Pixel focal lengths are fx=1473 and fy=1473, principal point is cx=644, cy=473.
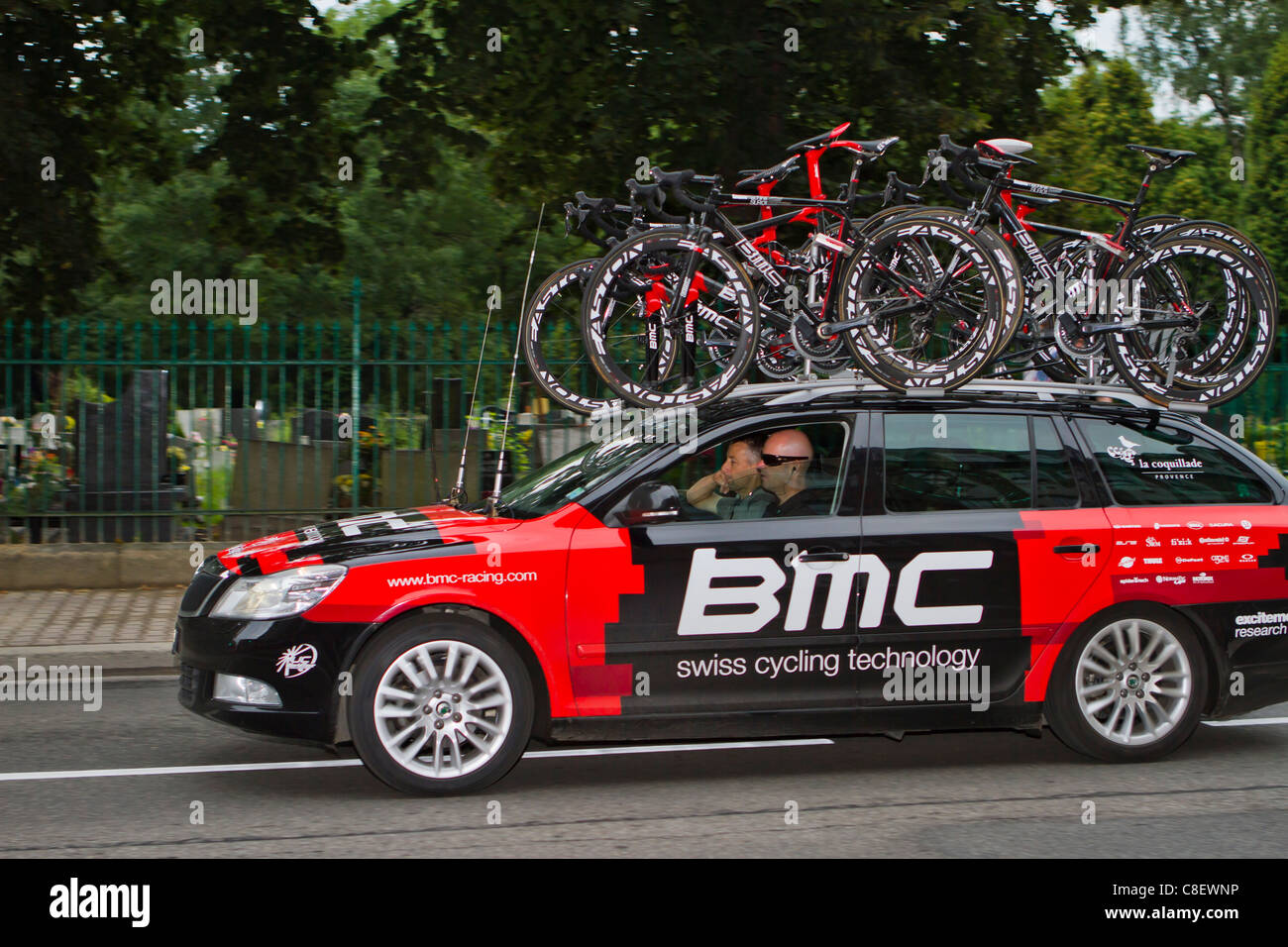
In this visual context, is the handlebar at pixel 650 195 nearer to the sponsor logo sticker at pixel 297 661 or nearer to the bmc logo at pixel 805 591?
the bmc logo at pixel 805 591

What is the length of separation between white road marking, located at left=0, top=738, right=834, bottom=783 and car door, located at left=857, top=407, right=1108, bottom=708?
1.06 metres

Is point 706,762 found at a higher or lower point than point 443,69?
lower

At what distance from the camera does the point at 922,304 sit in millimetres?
6957

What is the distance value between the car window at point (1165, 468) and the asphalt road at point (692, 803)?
1214 mm

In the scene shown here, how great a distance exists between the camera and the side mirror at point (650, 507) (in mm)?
6129

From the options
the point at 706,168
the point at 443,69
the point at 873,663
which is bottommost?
the point at 873,663

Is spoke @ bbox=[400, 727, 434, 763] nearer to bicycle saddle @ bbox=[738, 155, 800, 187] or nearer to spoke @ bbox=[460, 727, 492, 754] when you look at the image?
spoke @ bbox=[460, 727, 492, 754]

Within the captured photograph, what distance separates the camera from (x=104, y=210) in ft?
64.2

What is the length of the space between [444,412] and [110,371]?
9.06 feet

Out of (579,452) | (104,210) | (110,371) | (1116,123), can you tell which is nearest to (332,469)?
(110,371)

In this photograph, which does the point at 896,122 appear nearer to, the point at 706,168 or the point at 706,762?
the point at 706,168

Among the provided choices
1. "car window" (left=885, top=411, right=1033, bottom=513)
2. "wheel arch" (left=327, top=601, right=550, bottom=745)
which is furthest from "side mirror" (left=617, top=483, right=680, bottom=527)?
"car window" (left=885, top=411, right=1033, bottom=513)

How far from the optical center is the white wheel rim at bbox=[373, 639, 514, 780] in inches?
232

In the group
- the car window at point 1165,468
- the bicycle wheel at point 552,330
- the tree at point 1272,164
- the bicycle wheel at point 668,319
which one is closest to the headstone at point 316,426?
the bicycle wheel at point 552,330
